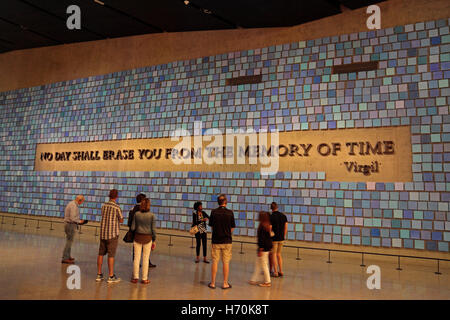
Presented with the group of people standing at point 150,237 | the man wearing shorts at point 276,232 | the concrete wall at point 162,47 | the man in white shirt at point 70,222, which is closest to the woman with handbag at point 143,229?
the group of people standing at point 150,237

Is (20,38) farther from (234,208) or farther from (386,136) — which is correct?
(386,136)

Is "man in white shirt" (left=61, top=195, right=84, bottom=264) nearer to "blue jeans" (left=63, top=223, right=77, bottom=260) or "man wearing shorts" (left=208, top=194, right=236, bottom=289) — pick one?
"blue jeans" (left=63, top=223, right=77, bottom=260)

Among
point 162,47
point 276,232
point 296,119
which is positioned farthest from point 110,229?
point 162,47

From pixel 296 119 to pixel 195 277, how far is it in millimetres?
5390

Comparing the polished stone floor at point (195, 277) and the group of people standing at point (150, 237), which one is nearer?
the polished stone floor at point (195, 277)

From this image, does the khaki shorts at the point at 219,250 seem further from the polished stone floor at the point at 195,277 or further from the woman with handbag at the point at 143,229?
the woman with handbag at the point at 143,229

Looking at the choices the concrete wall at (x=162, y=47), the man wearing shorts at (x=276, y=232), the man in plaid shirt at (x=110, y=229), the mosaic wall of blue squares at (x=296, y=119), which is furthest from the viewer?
the concrete wall at (x=162, y=47)

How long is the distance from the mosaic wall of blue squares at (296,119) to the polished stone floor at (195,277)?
40.1 inches

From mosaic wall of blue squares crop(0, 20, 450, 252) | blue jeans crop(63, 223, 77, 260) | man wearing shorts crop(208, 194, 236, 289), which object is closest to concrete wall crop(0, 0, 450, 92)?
mosaic wall of blue squares crop(0, 20, 450, 252)

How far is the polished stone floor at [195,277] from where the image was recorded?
5.34 meters

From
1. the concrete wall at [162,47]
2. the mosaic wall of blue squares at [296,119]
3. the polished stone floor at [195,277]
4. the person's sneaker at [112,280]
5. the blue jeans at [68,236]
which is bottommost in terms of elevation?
the polished stone floor at [195,277]

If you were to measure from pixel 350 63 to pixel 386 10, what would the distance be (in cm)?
154

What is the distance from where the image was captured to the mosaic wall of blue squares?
28.0ft

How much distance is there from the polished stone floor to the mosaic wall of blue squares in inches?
40.1
